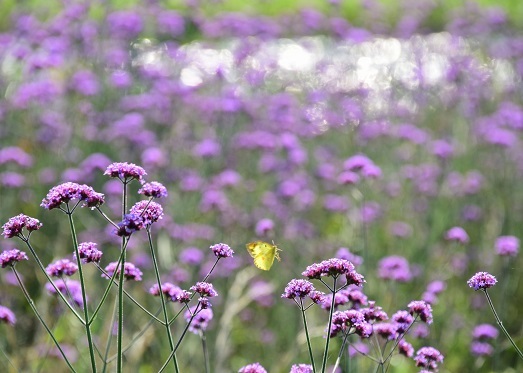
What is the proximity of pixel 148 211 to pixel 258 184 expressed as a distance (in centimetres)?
352

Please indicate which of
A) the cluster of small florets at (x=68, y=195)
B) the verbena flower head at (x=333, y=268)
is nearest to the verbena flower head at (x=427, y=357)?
the verbena flower head at (x=333, y=268)

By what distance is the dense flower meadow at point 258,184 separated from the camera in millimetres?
3645

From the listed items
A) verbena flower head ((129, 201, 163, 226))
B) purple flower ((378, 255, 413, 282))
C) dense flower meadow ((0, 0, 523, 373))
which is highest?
verbena flower head ((129, 201, 163, 226))

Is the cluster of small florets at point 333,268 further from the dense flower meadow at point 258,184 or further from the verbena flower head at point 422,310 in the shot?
the dense flower meadow at point 258,184

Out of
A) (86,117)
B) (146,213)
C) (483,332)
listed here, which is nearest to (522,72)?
(86,117)

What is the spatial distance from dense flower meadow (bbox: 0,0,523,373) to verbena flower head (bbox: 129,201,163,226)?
0.97 metres

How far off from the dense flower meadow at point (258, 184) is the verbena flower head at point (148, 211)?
97cm

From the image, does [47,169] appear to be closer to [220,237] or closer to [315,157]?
[220,237]

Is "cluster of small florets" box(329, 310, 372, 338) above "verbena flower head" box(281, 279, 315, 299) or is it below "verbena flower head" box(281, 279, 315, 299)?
below

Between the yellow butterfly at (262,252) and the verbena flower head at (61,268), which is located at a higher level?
the yellow butterfly at (262,252)

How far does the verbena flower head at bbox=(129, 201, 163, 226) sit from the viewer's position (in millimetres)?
1696

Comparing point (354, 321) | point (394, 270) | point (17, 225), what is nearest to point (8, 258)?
point (17, 225)

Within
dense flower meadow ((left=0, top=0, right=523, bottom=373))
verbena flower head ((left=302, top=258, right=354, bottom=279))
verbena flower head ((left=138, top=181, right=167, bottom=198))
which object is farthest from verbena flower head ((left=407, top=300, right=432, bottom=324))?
verbena flower head ((left=138, top=181, right=167, bottom=198))

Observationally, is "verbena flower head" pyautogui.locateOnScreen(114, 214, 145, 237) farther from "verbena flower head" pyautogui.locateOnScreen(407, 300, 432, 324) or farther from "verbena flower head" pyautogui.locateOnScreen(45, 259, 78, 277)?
"verbena flower head" pyautogui.locateOnScreen(407, 300, 432, 324)
